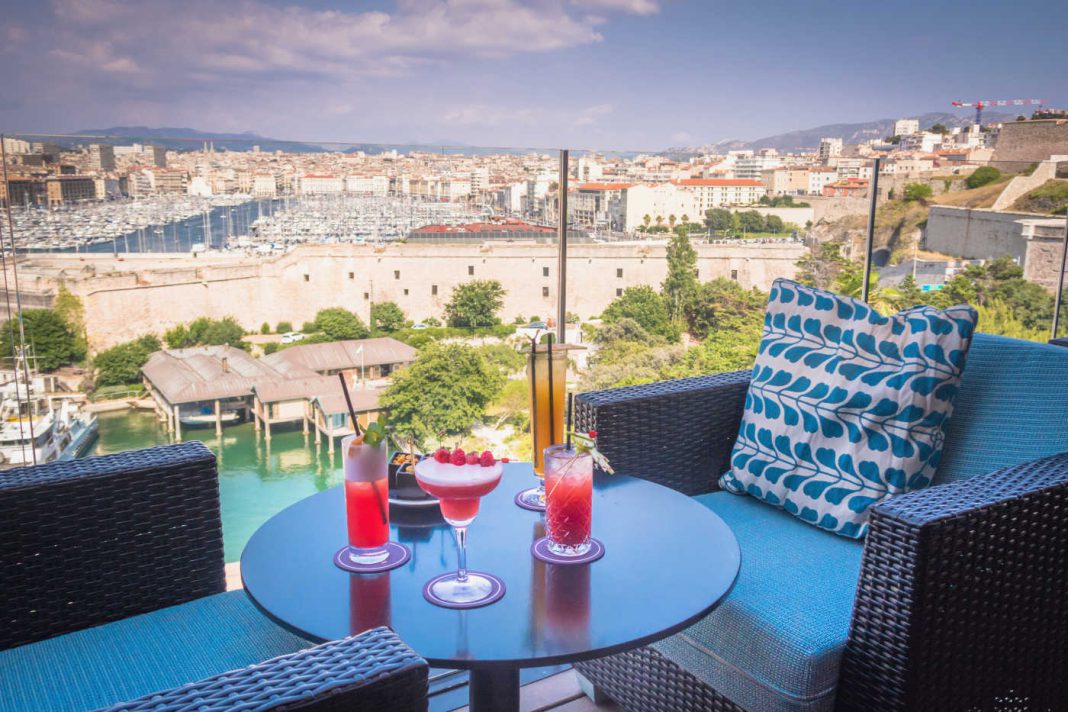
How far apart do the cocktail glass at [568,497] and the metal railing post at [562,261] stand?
1445mm

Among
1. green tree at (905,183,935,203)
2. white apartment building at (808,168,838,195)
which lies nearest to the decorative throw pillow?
green tree at (905,183,935,203)

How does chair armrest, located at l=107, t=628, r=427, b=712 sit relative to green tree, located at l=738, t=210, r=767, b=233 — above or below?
below

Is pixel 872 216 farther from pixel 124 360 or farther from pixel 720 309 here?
pixel 720 309

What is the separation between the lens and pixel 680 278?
6551 mm

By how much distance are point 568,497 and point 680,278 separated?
5.64m

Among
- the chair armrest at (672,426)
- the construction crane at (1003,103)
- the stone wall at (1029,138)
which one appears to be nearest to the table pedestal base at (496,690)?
the chair armrest at (672,426)

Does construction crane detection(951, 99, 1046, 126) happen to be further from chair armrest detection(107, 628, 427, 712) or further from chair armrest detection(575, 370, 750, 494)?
chair armrest detection(107, 628, 427, 712)

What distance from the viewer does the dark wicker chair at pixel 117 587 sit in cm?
108

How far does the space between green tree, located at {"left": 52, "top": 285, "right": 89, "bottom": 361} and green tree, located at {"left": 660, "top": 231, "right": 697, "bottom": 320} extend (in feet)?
12.6

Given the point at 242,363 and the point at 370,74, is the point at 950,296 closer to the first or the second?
the point at 242,363

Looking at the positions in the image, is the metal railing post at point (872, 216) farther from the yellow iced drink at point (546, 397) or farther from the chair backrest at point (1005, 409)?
the yellow iced drink at point (546, 397)

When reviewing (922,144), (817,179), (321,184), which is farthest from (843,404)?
(922,144)

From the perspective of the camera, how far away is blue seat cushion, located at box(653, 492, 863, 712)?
46.6 inches

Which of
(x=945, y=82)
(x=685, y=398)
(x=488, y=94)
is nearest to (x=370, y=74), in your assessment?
(x=488, y=94)
